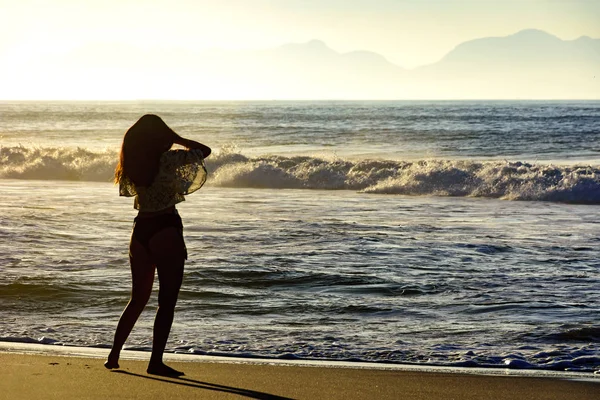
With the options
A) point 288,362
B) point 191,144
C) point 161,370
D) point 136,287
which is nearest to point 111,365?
point 161,370

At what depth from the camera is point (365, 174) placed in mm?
28781

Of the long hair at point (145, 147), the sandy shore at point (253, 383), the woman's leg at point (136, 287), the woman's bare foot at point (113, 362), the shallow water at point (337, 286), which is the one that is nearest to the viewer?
the sandy shore at point (253, 383)

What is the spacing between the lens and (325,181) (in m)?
28.7

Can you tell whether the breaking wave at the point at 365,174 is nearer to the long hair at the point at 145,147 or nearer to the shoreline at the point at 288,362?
the shoreline at the point at 288,362

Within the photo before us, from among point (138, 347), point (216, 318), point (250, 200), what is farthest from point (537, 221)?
point (138, 347)

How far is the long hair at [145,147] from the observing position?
5.51 m

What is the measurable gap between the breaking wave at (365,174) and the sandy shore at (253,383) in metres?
18.8

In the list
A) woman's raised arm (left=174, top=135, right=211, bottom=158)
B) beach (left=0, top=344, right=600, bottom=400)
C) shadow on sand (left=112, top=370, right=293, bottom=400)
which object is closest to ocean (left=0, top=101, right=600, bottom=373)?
beach (left=0, top=344, right=600, bottom=400)

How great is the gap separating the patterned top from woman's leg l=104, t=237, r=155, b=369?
0.85 ft

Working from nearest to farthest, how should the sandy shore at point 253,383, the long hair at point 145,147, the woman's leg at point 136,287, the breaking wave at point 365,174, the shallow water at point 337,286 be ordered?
the sandy shore at point 253,383
the long hair at point 145,147
the woman's leg at point 136,287
the shallow water at point 337,286
the breaking wave at point 365,174

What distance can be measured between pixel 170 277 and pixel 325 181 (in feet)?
75.9

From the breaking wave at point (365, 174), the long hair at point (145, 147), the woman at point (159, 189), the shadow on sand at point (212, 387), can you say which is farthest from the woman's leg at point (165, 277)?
the breaking wave at point (365, 174)

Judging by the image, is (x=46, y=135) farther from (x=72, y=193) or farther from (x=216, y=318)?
(x=216, y=318)

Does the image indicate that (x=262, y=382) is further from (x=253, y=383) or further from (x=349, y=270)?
(x=349, y=270)
